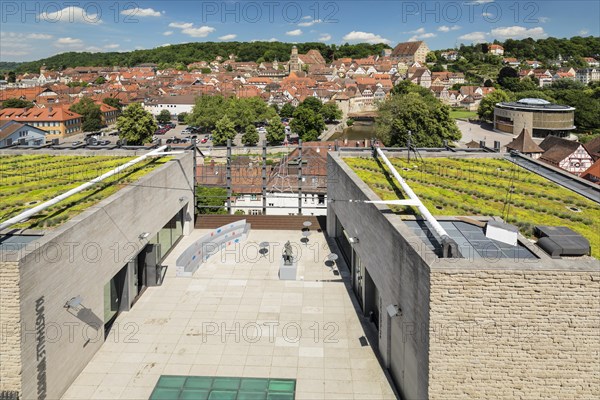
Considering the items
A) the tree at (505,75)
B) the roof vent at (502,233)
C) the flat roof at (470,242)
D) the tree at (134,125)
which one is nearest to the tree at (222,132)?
the tree at (134,125)

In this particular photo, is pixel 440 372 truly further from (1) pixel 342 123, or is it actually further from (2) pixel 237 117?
(1) pixel 342 123

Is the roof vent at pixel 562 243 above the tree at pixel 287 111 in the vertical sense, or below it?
below

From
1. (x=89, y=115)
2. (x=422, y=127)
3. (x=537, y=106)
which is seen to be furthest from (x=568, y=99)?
(x=89, y=115)

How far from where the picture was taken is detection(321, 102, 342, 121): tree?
330 ft

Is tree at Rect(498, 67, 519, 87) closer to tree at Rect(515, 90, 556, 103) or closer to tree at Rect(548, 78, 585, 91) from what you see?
tree at Rect(548, 78, 585, 91)

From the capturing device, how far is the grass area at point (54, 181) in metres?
15.1

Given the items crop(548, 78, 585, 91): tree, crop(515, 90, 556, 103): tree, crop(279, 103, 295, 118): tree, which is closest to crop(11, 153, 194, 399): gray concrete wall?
crop(279, 103, 295, 118): tree

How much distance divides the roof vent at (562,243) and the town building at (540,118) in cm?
7743

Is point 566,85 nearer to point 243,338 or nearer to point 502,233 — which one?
point 502,233

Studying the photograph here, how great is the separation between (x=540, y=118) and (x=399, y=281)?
8106cm

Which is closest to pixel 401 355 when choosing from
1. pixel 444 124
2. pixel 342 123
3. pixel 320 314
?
pixel 320 314

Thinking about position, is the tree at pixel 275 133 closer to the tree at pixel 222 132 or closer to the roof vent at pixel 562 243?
the tree at pixel 222 132

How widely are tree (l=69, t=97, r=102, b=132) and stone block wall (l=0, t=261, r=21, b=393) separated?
282ft

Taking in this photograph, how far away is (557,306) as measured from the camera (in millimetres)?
9227
